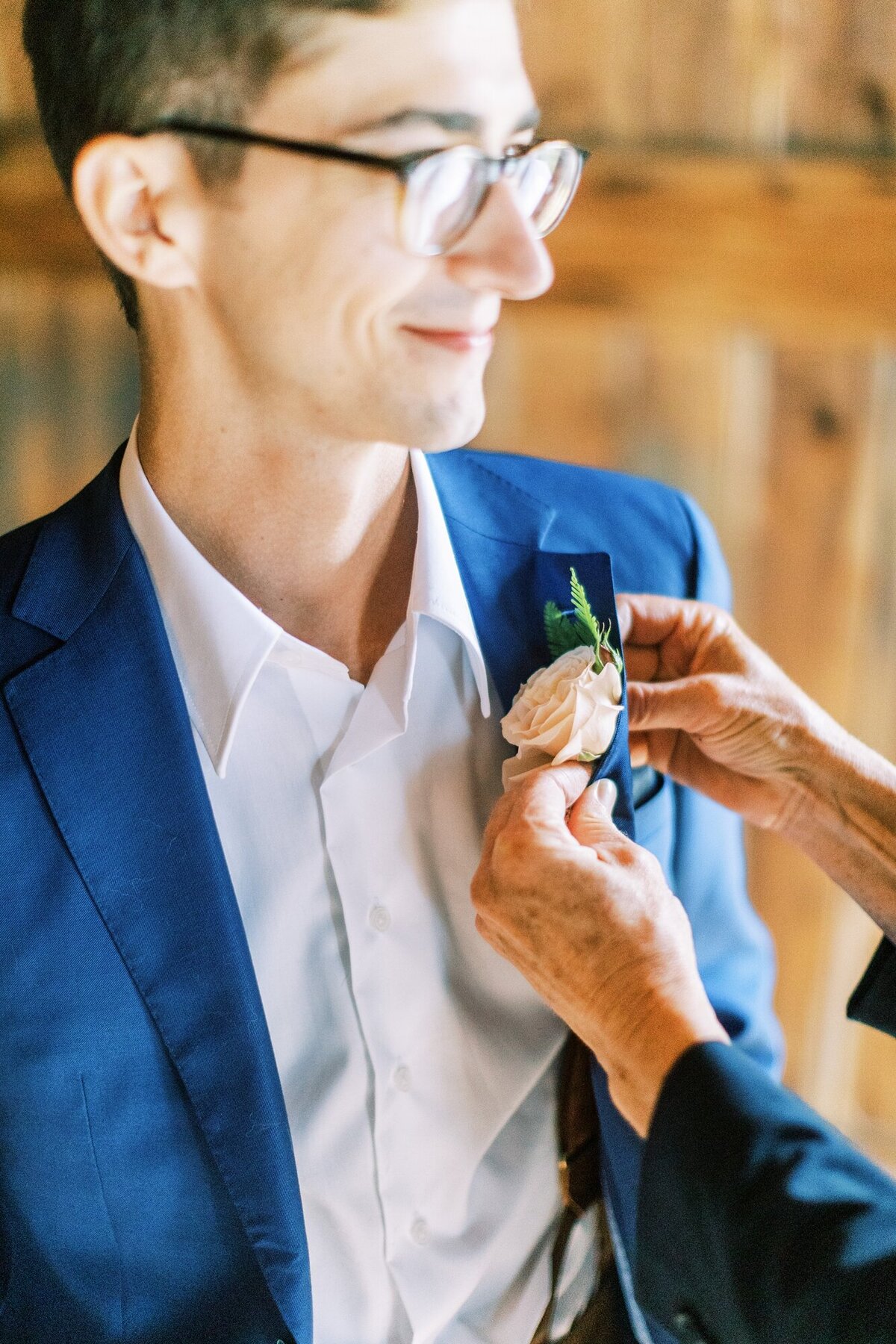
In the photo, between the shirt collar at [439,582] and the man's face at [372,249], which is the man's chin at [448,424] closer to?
the man's face at [372,249]

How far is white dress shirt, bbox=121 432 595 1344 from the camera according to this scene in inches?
37.2

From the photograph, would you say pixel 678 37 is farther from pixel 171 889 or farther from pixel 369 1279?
pixel 369 1279

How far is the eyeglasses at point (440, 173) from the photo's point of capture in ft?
2.54

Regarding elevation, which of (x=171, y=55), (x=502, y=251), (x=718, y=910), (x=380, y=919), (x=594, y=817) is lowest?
(x=718, y=910)

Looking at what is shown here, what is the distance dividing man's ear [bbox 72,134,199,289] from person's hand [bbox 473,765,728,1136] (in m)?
0.47

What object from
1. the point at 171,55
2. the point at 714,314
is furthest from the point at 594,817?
the point at 714,314

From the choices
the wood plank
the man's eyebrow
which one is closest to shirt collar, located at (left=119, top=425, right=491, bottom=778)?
the man's eyebrow

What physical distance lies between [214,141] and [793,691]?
0.68m

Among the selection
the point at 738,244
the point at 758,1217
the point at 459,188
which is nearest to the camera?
the point at 758,1217

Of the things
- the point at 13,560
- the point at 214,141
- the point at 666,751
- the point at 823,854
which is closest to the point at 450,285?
the point at 214,141

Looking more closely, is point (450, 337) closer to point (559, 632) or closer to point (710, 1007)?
point (559, 632)

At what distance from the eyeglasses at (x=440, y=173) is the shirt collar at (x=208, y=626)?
0.93 feet

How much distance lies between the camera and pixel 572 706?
87 cm

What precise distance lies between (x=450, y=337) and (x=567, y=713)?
11.5 inches
